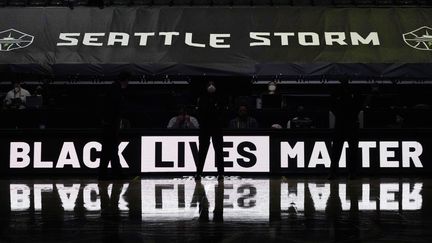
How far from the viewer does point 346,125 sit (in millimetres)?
12922

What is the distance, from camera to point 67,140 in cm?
1371

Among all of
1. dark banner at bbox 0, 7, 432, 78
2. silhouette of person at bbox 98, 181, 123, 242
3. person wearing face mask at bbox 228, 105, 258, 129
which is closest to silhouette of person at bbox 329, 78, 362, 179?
person wearing face mask at bbox 228, 105, 258, 129

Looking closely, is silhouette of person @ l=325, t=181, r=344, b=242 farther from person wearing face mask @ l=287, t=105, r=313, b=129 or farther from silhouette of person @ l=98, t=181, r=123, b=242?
person wearing face mask @ l=287, t=105, r=313, b=129

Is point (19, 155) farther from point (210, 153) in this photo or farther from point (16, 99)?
point (210, 153)

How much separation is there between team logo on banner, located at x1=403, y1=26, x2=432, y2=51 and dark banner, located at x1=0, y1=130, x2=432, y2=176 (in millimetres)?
5095

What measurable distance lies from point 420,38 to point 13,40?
39.2 feet

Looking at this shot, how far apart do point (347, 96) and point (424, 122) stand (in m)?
3.52

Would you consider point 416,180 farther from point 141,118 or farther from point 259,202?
point 141,118

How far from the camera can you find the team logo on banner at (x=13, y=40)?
18234mm

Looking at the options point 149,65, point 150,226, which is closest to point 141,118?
point 149,65

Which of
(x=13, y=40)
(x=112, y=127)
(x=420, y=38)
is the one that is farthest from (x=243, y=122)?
(x=13, y=40)

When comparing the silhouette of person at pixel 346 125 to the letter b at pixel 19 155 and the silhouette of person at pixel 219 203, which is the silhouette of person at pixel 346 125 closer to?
the silhouette of person at pixel 219 203

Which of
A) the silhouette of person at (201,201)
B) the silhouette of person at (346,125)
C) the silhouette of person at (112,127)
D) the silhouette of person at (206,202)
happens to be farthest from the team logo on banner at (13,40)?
the silhouette of person at (346,125)

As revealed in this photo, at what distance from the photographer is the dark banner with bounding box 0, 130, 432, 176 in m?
13.6
